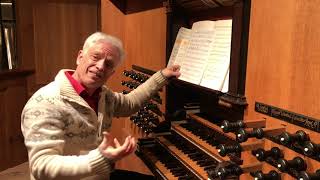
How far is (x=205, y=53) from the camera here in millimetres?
1649

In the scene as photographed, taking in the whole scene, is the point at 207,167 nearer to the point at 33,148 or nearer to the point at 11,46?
the point at 33,148

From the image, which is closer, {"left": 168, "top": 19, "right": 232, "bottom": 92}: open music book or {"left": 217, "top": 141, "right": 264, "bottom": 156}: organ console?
{"left": 217, "top": 141, "right": 264, "bottom": 156}: organ console

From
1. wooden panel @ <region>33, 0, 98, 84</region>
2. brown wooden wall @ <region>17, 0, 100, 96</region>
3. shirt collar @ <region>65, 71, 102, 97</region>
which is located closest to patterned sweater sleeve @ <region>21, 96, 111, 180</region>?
shirt collar @ <region>65, 71, 102, 97</region>

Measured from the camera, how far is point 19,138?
370 cm

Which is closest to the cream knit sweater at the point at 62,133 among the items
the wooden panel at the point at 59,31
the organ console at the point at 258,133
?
the organ console at the point at 258,133

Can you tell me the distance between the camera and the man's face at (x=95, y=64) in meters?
1.51

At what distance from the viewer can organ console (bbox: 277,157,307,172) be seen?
3.10 feet

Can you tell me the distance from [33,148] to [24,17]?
2.74 m

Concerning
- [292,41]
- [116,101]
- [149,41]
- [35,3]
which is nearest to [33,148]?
[116,101]

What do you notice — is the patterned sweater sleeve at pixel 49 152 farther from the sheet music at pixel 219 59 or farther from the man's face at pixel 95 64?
the sheet music at pixel 219 59

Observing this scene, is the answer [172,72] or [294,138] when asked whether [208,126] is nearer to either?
[172,72]

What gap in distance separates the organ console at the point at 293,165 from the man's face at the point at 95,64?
34.4 inches

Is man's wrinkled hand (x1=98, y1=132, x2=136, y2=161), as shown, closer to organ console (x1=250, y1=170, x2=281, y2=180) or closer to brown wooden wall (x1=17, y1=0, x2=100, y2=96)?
organ console (x1=250, y1=170, x2=281, y2=180)

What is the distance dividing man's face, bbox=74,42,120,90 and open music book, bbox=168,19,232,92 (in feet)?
1.37
